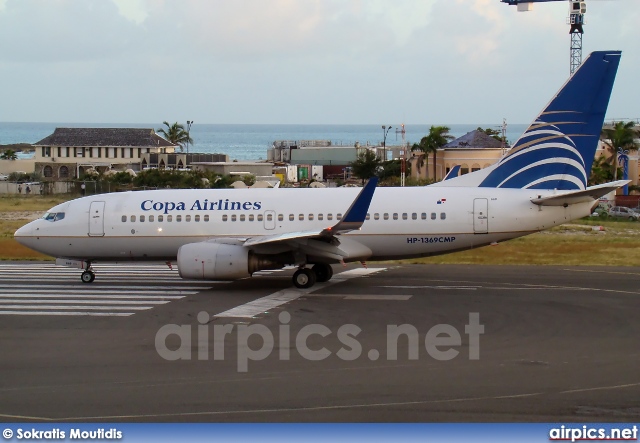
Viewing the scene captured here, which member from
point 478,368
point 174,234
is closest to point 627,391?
point 478,368

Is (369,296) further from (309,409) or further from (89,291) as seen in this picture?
(309,409)

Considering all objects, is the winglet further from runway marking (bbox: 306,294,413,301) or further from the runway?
the runway

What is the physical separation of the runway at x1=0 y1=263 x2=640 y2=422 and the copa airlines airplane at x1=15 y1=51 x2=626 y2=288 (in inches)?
38.5

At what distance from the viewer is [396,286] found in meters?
24.6

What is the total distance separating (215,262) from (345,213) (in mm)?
3880

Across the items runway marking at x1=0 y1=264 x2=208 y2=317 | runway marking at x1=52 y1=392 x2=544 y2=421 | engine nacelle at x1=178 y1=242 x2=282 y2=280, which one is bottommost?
runway marking at x1=0 y1=264 x2=208 y2=317

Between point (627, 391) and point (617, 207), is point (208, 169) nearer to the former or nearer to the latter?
point (617, 207)

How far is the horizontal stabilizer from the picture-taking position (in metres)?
23.0

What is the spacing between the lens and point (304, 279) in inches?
947

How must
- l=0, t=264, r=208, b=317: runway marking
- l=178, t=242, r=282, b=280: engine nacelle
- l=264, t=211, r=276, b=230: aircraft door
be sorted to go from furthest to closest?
1. l=264, t=211, r=276, b=230: aircraft door
2. l=178, t=242, r=282, b=280: engine nacelle
3. l=0, t=264, r=208, b=317: runway marking

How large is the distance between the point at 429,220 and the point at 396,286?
2.18 m

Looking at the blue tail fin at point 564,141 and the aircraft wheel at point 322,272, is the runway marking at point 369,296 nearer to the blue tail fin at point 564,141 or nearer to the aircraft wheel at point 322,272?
the aircraft wheel at point 322,272

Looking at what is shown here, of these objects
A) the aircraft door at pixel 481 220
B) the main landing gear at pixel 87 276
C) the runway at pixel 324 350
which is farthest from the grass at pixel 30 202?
the aircraft door at pixel 481 220

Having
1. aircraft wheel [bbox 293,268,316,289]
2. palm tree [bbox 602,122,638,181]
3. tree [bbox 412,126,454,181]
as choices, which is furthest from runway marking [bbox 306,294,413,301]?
palm tree [bbox 602,122,638,181]
